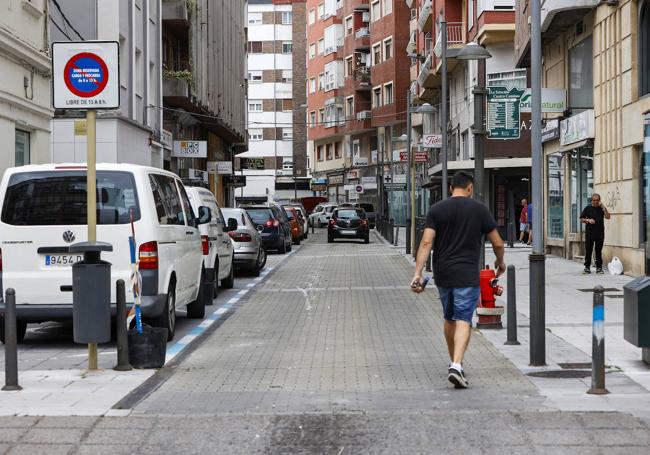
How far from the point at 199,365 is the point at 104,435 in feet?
10.3

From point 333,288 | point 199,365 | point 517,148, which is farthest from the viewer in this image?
point 517,148

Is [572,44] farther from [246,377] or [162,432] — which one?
[162,432]

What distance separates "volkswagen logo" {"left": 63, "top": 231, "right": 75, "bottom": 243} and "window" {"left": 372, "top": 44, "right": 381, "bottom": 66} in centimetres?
5957

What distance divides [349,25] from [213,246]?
60379 mm

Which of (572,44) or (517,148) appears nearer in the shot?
(572,44)

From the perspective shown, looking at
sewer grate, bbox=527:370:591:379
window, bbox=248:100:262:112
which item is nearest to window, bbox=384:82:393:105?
window, bbox=248:100:262:112

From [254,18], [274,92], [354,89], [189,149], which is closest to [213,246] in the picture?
[189,149]

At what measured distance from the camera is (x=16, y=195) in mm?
10516

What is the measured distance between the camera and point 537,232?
10.1 meters

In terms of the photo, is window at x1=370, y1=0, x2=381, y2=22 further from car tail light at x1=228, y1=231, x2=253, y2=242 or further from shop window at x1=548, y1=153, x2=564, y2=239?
car tail light at x1=228, y1=231, x2=253, y2=242

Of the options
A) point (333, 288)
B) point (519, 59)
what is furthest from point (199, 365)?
point (519, 59)

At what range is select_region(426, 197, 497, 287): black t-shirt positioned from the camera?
8.27m

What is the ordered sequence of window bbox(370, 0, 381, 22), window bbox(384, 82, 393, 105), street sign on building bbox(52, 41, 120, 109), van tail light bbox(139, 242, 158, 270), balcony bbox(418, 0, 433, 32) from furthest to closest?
window bbox(370, 0, 381, 22) < window bbox(384, 82, 393, 105) < balcony bbox(418, 0, 433, 32) < van tail light bbox(139, 242, 158, 270) < street sign on building bbox(52, 41, 120, 109)

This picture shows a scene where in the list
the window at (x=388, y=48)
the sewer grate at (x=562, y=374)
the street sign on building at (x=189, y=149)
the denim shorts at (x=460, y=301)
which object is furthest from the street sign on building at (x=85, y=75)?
the window at (x=388, y=48)
